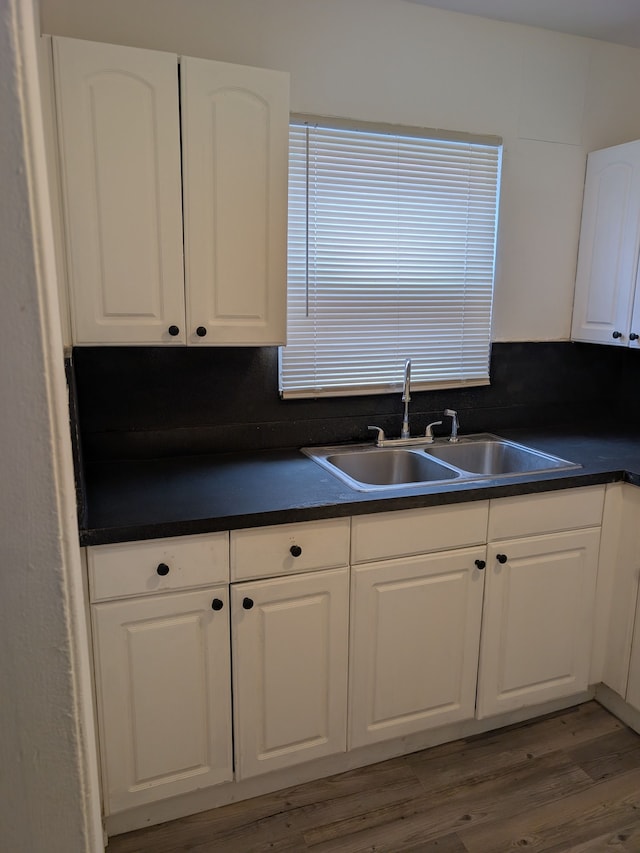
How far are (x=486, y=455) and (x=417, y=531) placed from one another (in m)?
0.77

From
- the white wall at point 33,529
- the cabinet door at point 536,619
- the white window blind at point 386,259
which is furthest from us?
the white window blind at point 386,259

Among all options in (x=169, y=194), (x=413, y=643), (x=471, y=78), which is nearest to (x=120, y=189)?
(x=169, y=194)

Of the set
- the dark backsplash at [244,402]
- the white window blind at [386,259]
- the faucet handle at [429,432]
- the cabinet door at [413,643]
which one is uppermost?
the white window blind at [386,259]

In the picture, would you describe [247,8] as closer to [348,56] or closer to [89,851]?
[348,56]

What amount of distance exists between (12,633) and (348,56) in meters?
2.27

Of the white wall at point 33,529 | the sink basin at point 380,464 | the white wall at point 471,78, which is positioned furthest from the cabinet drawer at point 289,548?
the white wall at point 471,78

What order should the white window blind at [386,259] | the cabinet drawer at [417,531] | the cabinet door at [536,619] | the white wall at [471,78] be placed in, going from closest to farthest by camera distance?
the cabinet drawer at [417,531] < the white wall at [471,78] < the cabinet door at [536,619] < the white window blind at [386,259]

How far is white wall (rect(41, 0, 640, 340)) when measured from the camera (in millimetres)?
1961

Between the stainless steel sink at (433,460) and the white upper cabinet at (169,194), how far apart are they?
635 mm

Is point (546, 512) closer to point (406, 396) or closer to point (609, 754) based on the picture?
point (406, 396)

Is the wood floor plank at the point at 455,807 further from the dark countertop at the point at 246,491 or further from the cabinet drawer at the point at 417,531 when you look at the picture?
the dark countertop at the point at 246,491

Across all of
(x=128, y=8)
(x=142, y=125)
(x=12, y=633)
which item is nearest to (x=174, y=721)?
(x=12, y=633)

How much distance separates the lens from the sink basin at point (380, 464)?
228 cm

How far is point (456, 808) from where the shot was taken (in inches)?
74.9
